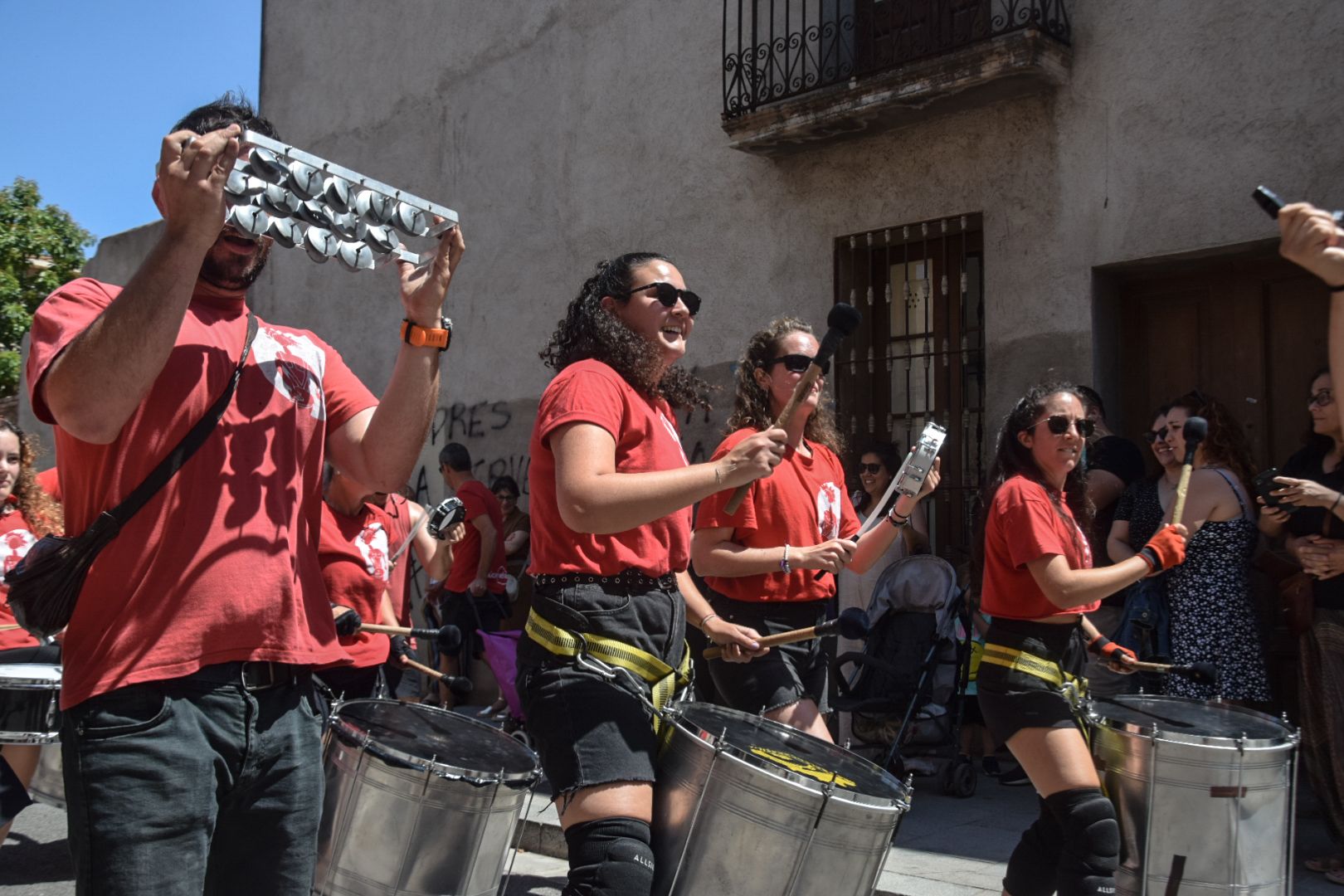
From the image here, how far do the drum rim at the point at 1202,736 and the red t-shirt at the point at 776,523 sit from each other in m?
0.95

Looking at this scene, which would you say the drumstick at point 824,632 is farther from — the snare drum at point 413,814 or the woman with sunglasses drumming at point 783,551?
the snare drum at point 413,814

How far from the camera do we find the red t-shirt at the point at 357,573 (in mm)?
5184

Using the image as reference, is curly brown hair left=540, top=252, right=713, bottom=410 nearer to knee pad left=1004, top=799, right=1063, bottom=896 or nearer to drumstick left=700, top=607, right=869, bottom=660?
drumstick left=700, top=607, right=869, bottom=660

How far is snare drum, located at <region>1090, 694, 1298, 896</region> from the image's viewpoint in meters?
3.85

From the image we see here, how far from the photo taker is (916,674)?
7.13m

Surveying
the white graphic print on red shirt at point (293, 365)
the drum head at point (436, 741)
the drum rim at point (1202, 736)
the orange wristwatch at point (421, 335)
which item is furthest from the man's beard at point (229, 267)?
the drum rim at point (1202, 736)

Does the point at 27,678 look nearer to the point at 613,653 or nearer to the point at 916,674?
the point at 613,653

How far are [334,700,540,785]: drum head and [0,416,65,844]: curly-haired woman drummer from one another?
1.91 metres

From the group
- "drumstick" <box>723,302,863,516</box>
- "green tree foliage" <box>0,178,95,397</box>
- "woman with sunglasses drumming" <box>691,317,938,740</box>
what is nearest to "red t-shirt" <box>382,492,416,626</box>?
"woman with sunglasses drumming" <box>691,317,938,740</box>

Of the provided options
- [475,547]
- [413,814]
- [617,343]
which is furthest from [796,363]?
[475,547]

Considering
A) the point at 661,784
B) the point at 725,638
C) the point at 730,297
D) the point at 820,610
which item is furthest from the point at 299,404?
the point at 730,297

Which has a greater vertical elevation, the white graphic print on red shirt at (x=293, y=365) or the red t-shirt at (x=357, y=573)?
the white graphic print on red shirt at (x=293, y=365)

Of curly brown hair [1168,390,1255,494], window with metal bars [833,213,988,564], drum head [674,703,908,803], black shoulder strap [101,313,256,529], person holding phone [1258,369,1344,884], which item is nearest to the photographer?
black shoulder strap [101,313,256,529]

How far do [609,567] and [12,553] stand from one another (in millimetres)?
3404
